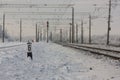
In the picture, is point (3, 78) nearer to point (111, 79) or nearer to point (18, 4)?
point (111, 79)

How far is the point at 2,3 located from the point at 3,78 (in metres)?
41.8

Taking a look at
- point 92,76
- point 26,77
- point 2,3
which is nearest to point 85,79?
point 92,76

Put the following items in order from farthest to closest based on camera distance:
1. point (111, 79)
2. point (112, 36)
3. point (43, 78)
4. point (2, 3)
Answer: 1. point (112, 36)
2. point (2, 3)
3. point (43, 78)
4. point (111, 79)

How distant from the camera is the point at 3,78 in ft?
31.3

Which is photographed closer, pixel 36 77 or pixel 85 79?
pixel 85 79

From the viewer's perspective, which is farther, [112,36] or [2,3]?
[112,36]

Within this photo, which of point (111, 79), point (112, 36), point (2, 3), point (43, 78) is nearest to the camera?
point (111, 79)

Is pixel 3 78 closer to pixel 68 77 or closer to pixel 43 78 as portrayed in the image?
pixel 43 78

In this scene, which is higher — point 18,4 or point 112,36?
point 18,4

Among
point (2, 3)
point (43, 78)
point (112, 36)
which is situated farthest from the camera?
point (112, 36)

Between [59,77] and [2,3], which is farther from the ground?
[2,3]

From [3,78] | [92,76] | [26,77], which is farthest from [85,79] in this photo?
[3,78]

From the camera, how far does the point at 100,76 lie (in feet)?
31.4

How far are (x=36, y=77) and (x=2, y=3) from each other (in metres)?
41.9
